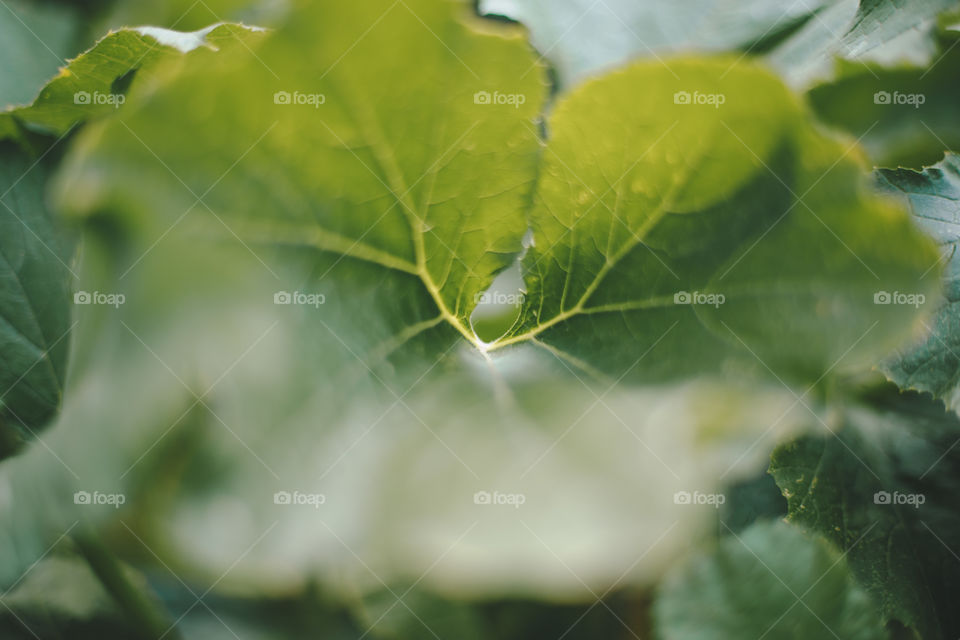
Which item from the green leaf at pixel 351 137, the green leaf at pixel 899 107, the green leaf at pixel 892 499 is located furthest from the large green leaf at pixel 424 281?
the green leaf at pixel 899 107

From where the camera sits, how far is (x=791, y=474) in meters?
0.34

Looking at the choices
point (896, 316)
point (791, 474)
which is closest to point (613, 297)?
point (896, 316)

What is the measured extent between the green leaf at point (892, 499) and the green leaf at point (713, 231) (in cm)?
17

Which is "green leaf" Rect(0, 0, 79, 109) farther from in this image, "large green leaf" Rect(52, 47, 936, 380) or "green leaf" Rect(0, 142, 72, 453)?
"large green leaf" Rect(52, 47, 936, 380)

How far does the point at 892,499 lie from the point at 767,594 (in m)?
0.15

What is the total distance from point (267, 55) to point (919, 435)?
1.46 feet

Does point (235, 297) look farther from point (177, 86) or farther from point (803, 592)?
point (803, 592)

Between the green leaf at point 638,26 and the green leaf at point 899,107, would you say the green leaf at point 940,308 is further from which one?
the green leaf at point 638,26

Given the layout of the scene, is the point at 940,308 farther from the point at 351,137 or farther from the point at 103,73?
Result: the point at 103,73

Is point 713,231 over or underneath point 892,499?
over

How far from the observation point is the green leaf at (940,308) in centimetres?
33

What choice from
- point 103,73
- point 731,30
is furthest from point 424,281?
point 731,30

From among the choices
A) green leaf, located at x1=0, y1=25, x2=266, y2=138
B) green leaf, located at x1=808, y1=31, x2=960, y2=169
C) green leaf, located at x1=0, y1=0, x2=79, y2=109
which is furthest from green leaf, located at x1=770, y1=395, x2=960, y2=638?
green leaf, located at x1=0, y1=0, x2=79, y2=109

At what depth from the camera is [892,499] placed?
39 cm
